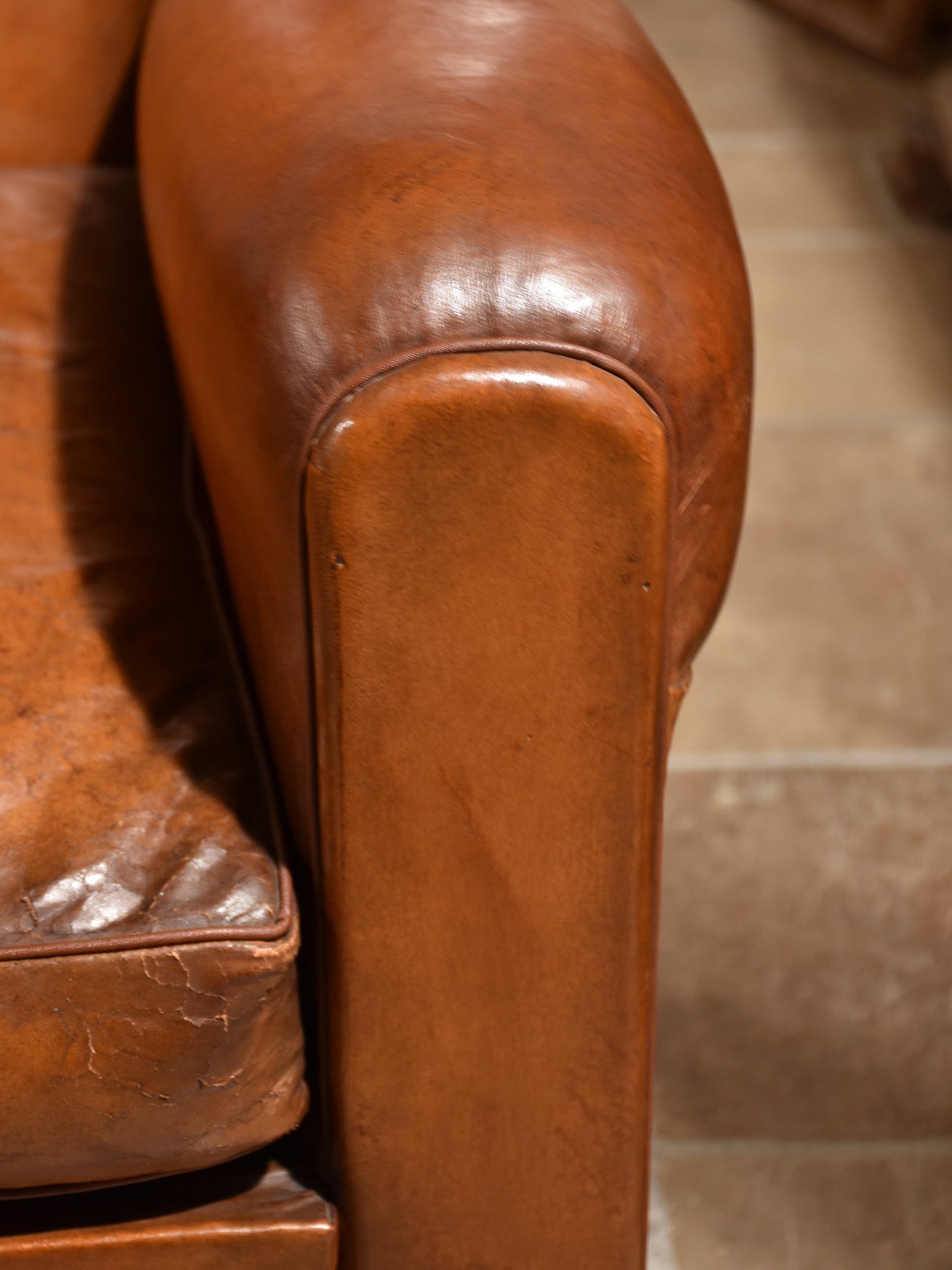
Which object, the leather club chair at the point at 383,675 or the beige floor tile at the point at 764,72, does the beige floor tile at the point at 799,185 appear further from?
the leather club chair at the point at 383,675

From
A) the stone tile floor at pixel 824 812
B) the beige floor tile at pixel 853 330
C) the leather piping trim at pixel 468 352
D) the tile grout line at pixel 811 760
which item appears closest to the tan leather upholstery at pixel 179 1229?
the leather piping trim at pixel 468 352

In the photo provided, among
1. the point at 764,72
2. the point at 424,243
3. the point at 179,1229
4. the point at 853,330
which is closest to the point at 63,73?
the point at 424,243

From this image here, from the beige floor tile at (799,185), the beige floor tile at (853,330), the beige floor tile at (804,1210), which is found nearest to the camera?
the beige floor tile at (804,1210)

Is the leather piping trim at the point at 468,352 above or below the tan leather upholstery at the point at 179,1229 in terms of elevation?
above

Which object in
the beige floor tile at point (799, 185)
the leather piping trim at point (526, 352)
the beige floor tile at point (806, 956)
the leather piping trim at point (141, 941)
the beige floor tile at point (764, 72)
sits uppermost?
the leather piping trim at point (526, 352)

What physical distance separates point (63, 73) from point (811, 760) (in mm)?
881

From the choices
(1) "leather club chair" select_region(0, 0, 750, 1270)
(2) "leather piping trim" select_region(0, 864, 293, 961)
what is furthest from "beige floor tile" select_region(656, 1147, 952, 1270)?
(2) "leather piping trim" select_region(0, 864, 293, 961)

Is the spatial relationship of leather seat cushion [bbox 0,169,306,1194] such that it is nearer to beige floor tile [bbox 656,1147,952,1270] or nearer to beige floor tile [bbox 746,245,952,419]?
beige floor tile [bbox 656,1147,952,1270]

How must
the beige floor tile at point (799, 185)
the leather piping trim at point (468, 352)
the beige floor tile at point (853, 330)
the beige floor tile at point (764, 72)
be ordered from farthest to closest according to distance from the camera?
the beige floor tile at point (764, 72) < the beige floor tile at point (799, 185) < the beige floor tile at point (853, 330) < the leather piping trim at point (468, 352)

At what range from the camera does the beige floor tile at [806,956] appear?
39.8 inches

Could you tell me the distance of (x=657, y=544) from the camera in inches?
21.0

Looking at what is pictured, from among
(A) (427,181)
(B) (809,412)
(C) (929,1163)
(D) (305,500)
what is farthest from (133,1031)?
(B) (809,412)

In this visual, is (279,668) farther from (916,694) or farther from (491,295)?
(916,694)

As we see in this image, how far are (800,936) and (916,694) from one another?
370mm
